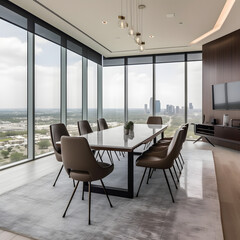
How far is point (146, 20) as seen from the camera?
16.5ft

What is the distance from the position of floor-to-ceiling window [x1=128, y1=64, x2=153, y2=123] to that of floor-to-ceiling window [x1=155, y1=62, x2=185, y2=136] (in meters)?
0.30

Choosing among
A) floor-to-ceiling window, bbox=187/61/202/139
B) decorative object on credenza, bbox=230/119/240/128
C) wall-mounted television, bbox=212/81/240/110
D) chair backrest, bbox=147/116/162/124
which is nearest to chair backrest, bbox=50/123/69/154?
chair backrest, bbox=147/116/162/124

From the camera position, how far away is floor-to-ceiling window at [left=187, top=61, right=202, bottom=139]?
25.5 feet

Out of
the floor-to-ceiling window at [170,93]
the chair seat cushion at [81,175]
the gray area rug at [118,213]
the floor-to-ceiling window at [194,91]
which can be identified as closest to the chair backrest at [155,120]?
the floor-to-ceiling window at [170,93]

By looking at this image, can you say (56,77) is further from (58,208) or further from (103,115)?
(58,208)

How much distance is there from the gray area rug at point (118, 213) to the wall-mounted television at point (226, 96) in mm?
3440

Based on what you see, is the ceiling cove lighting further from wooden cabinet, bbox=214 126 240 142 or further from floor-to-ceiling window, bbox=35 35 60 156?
floor-to-ceiling window, bbox=35 35 60 156

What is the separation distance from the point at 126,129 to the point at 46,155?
108 inches

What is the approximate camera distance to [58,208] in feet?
8.52

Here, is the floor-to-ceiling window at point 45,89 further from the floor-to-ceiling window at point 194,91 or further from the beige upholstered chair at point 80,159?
the floor-to-ceiling window at point 194,91

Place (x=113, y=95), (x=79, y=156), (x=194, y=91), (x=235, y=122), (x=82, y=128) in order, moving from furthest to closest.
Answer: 1. (x=113, y=95)
2. (x=194, y=91)
3. (x=235, y=122)
4. (x=82, y=128)
5. (x=79, y=156)

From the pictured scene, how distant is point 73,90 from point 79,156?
4.73 meters

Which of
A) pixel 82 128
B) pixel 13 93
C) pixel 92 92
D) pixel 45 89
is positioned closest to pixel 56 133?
pixel 82 128

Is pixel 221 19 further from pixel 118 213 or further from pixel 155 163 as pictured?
pixel 118 213
